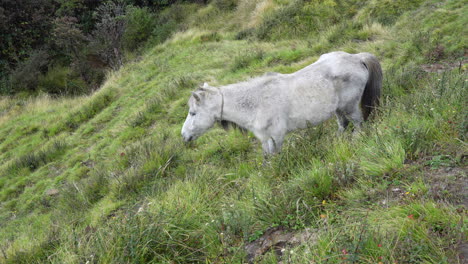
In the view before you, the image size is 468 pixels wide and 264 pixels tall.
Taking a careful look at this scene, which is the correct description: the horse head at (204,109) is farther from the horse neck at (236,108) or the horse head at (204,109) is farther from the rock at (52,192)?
the rock at (52,192)

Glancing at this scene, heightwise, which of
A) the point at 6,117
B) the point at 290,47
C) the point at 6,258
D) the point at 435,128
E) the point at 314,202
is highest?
the point at 435,128

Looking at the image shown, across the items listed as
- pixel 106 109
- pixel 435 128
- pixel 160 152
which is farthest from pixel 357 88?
pixel 106 109

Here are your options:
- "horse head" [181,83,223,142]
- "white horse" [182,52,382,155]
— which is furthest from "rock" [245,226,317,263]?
"horse head" [181,83,223,142]

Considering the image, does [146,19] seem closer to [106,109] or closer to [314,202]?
[106,109]

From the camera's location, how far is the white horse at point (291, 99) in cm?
580

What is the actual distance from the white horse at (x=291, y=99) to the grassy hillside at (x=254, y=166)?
37cm

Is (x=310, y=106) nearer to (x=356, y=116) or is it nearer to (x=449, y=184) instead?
(x=356, y=116)

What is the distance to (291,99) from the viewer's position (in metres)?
5.85

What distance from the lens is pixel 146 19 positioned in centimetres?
2311

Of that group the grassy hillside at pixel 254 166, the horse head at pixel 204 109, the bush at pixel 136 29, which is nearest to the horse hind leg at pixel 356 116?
the grassy hillside at pixel 254 166

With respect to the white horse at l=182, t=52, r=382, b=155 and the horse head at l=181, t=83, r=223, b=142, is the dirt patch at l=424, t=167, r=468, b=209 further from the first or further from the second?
the horse head at l=181, t=83, r=223, b=142

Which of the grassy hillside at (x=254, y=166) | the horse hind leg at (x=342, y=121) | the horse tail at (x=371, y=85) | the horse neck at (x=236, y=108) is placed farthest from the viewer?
the horse hind leg at (x=342, y=121)

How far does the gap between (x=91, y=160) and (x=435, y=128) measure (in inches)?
323

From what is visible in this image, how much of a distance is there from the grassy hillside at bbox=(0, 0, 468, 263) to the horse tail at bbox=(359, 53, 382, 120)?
0.45 metres
